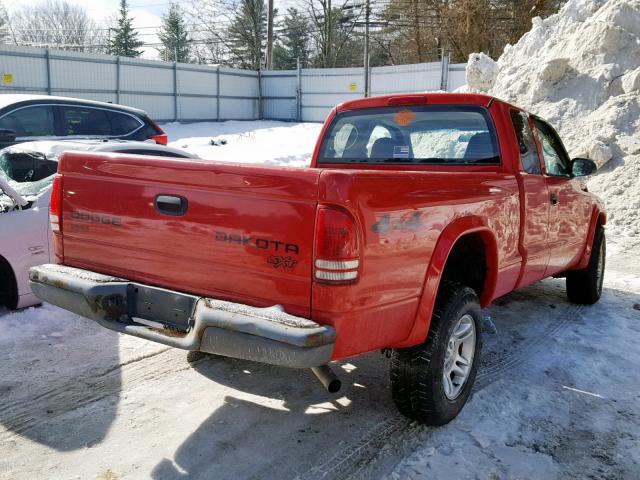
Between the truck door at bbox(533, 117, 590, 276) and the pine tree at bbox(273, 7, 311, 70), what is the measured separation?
42.2m

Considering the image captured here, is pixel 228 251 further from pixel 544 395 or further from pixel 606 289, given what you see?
pixel 606 289

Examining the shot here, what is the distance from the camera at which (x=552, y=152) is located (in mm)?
5016

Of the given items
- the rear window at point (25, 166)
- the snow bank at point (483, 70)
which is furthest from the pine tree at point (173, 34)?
the rear window at point (25, 166)

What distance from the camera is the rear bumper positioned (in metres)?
2.36

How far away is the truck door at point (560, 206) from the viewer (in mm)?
4500

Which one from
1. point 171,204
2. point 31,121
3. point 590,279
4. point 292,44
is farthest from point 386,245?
point 292,44

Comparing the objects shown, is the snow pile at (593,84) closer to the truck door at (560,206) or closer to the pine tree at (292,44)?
the truck door at (560,206)

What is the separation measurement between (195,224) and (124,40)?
48837 mm

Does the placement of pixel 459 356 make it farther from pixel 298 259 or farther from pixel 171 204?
pixel 171 204

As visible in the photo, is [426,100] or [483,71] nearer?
[426,100]

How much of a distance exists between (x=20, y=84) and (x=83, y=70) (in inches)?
103

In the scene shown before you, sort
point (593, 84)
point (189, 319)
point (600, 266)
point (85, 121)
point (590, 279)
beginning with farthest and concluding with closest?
1. point (593, 84)
2. point (85, 121)
3. point (600, 266)
4. point (590, 279)
5. point (189, 319)

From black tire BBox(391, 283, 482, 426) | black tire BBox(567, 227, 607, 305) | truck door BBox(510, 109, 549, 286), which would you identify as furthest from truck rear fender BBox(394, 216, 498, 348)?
black tire BBox(567, 227, 607, 305)

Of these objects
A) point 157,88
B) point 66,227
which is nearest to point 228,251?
point 66,227
